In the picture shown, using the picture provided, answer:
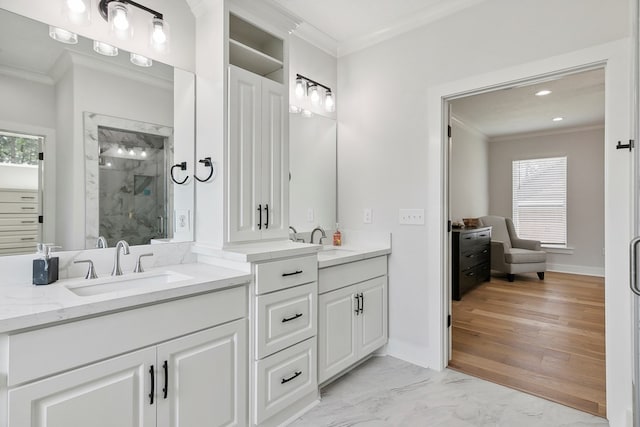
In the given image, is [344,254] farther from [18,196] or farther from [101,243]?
[18,196]

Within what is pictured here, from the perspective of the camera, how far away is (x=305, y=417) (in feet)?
6.31

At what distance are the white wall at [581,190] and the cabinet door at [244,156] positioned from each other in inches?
237

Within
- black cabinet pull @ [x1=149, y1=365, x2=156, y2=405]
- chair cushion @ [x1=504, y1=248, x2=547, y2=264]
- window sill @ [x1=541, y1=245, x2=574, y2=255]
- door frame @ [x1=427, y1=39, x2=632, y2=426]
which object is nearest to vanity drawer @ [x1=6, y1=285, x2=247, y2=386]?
black cabinet pull @ [x1=149, y1=365, x2=156, y2=405]

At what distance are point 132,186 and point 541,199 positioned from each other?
6649 mm

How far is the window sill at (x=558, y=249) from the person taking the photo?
5.87 m

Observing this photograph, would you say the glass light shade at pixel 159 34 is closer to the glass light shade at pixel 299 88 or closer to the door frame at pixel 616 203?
the glass light shade at pixel 299 88

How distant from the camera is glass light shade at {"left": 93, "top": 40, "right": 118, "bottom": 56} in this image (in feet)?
5.52

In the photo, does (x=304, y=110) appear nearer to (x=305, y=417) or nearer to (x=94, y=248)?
(x=94, y=248)

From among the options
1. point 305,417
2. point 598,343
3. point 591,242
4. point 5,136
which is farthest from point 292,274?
point 591,242

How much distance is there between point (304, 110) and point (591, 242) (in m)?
5.69

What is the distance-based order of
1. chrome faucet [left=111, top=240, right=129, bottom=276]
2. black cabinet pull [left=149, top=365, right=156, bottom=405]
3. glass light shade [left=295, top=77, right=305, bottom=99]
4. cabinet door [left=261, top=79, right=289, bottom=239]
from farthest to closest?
glass light shade [left=295, top=77, right=305, bottom=99]
cabinet door [left=261, top=79, right=289, bottom=239]
chrome faucet [left=111, top=240, right=129, bottom=276]
black cabinet pull [left=149, top=365, right=156, bottom=405]

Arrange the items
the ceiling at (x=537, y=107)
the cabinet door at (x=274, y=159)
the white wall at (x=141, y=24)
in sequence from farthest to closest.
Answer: the ceiling at (x=537, y=107), the cabinet door at (x=274, y=159), the white wall at (x=141, y=24)

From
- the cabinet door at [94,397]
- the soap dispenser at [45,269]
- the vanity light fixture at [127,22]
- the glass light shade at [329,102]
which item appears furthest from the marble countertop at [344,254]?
the vanity light fixture at [127,22]

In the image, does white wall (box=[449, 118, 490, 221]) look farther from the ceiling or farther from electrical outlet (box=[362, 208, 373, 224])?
electrical outlet (box=[362, 208, 373, 224])
